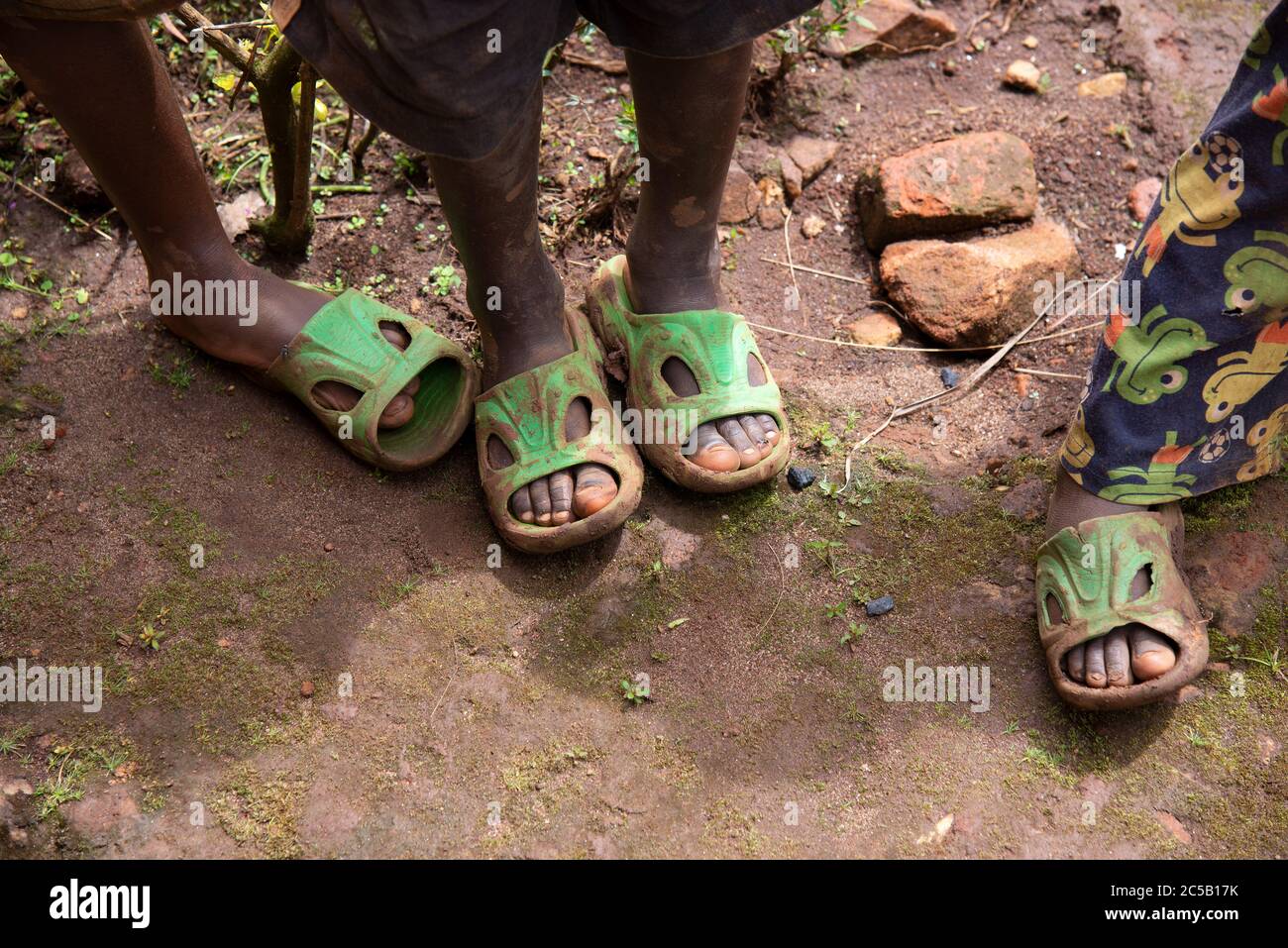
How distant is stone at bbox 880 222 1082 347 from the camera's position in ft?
8.21

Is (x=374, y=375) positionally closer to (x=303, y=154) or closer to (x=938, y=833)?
(x=303, y=154)

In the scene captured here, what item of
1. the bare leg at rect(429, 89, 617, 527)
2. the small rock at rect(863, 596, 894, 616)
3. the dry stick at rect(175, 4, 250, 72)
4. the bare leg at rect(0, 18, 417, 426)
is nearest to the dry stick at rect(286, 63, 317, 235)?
the dry stick at rect(175, 4, 250, 72)

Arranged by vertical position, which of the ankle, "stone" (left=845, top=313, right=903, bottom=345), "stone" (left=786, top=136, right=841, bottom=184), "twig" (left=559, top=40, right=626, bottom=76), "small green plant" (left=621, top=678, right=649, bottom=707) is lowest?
"small green plant" (left=621, top=678, right=649, bottom=707)

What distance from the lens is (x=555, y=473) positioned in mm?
2031

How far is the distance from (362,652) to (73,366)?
949 mm

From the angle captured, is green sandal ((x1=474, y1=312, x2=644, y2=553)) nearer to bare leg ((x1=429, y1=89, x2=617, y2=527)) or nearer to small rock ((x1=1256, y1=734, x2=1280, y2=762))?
bare leg ((x1=429, y1=89, x2=617, y2=527))

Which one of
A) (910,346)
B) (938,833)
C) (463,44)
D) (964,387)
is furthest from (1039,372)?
(463,44)

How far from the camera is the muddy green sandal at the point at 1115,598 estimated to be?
72.6 inches

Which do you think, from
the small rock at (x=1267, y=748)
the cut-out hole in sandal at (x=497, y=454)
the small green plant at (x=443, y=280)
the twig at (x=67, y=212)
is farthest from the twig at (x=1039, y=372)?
the twig at (x=67, y=212)

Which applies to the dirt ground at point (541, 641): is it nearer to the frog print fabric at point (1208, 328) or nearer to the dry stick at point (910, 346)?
the dry stick at point (910, 346)

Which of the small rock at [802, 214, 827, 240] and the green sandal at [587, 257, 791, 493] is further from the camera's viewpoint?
the small rock at [802, 214, 827, 240]

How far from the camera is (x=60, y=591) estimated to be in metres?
1.93

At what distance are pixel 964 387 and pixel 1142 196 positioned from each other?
34.6 inches

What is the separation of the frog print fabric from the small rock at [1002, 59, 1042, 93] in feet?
4.44
